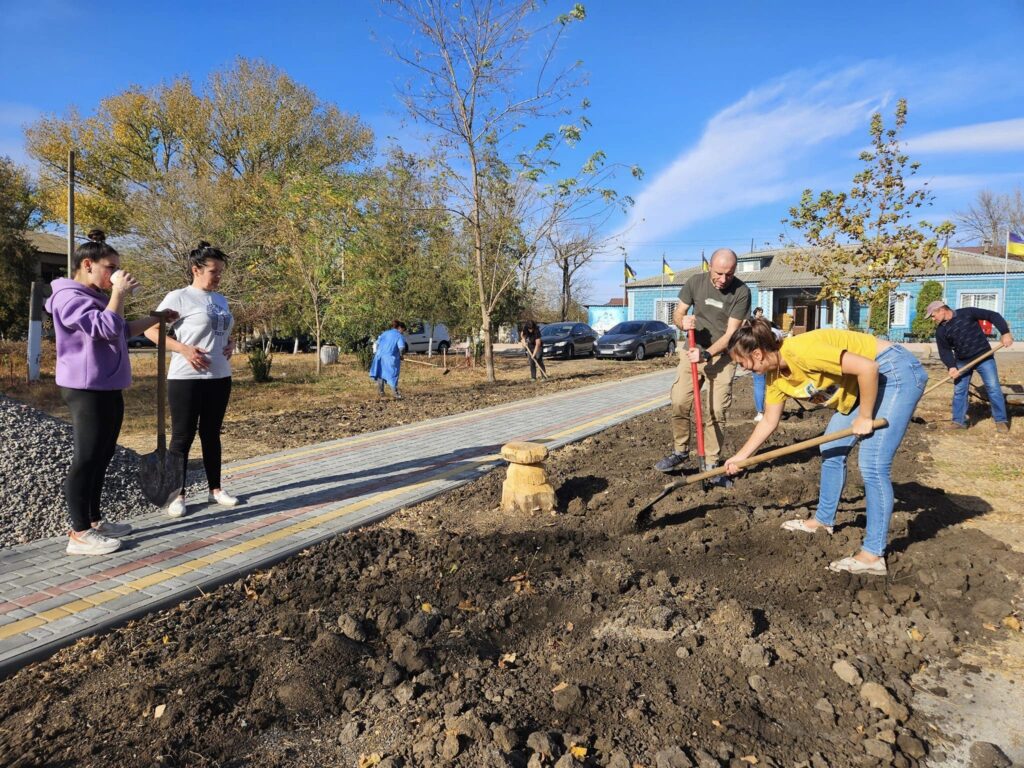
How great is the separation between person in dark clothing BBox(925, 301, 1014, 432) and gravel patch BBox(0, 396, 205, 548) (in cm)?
826

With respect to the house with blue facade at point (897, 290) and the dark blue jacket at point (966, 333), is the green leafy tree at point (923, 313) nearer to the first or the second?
the house with blue facade at point (897, 290)

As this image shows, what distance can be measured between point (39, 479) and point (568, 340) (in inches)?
850

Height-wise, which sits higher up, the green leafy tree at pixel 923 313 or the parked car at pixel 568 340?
the green leafy tree at pixel 923 313

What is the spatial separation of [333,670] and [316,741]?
0.38 metres

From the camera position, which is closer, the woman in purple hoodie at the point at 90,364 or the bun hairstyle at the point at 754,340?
the bun hairstyle at the point at 754,340

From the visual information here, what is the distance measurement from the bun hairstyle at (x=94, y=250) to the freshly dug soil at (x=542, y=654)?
2.05 m

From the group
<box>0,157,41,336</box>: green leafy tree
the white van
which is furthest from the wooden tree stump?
<box>0,157,41,336</box>: green leafy tree

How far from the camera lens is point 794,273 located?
28672mm

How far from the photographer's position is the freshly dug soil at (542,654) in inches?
85.7

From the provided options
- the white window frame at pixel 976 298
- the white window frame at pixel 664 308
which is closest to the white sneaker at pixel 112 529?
the white window frame at pixel 976 298

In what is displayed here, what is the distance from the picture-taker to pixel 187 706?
2340mm

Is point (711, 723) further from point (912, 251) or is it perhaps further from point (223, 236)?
point (223, 236)

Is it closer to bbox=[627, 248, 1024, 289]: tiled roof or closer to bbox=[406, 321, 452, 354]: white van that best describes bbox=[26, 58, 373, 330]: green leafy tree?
bbox=[406, 321, 452, 354]: white van

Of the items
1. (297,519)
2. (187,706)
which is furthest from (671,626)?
(297,519)
